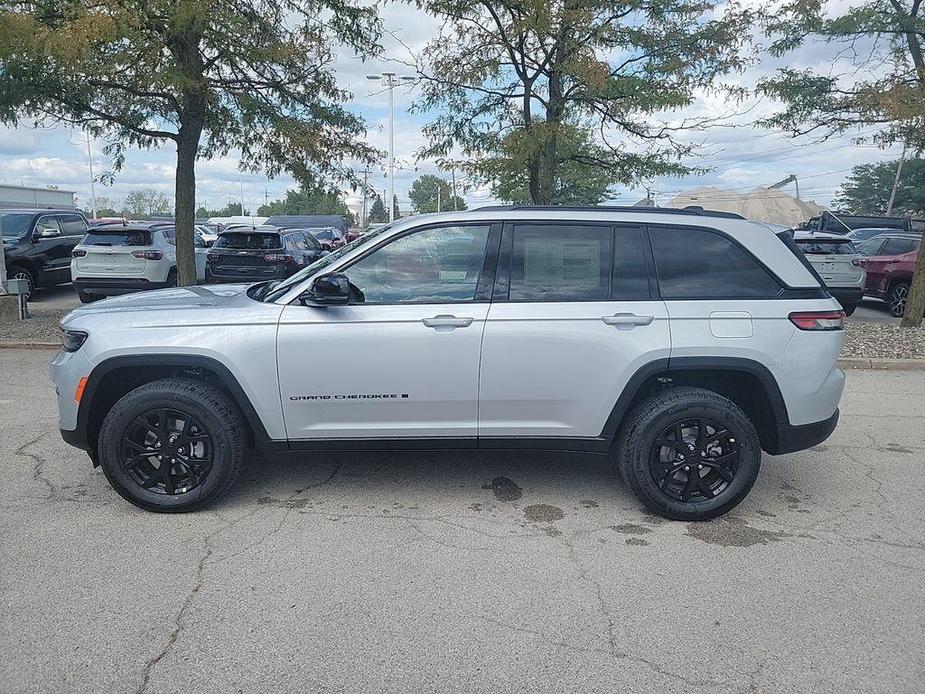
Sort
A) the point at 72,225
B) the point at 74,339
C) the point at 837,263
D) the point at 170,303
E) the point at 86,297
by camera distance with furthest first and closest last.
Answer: the point at 72,225 → the point at 86,297 → the point at 837,263 → the point at 170,303 → the point at 74,339

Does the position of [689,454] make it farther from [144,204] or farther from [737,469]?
[144,204]

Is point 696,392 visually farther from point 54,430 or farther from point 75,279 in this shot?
point 75,279

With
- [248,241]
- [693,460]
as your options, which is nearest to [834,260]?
[693,460]

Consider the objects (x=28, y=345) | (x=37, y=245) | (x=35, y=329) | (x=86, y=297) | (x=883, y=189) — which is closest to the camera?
(x=28, y=345)

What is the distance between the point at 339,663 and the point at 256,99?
8948 millimetres

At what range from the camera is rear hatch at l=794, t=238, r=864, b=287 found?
37.9 ft

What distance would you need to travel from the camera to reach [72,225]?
14352mm

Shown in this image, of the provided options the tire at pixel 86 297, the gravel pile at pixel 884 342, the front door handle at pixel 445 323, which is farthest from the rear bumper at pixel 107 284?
the gravel pile at pixel 884 342

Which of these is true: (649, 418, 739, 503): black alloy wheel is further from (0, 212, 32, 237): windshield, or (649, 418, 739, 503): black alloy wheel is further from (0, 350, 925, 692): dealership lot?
(0, 212, 32, 237): windshield

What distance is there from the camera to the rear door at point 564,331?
3859 millimetres

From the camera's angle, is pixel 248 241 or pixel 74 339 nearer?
pixel 74 339

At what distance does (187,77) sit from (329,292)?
6.29 metres

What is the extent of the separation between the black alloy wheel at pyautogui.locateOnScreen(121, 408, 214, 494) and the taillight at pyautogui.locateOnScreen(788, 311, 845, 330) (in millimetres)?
3437

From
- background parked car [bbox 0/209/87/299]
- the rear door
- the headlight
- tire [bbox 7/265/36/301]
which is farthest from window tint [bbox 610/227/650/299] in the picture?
tire [bbox 7/265/36/301]
